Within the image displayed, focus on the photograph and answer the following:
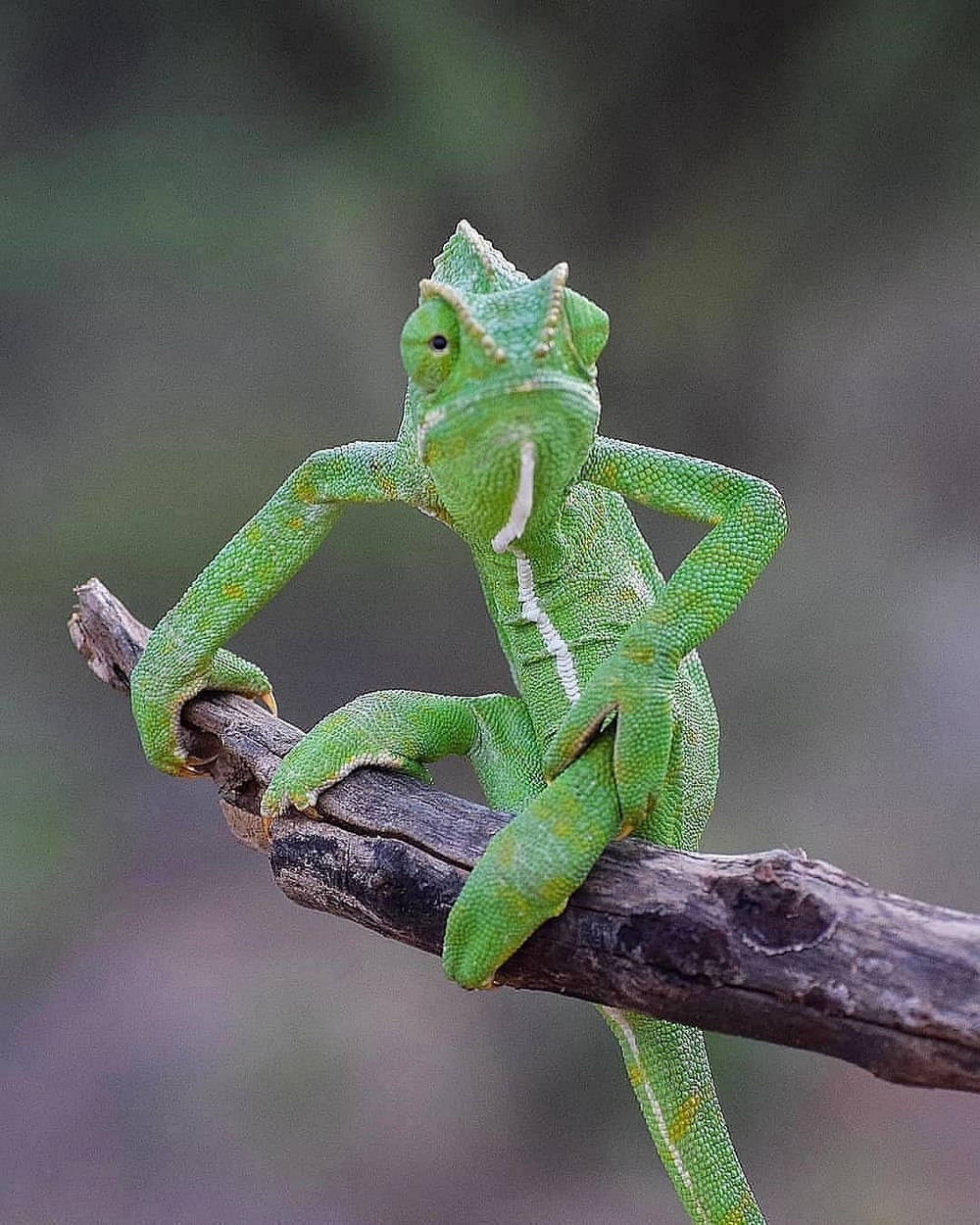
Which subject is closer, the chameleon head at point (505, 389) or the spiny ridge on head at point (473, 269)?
the chameleon head at point (505, 389)

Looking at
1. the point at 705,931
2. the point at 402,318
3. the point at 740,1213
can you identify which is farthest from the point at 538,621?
the point at 402,318

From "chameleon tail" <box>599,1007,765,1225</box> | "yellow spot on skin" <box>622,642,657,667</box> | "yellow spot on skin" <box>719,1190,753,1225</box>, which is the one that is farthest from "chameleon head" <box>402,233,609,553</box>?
"yellow spot on skin" <box>719,1190,753,1225</box>

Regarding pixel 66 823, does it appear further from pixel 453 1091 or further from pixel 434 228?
pixel 434 228

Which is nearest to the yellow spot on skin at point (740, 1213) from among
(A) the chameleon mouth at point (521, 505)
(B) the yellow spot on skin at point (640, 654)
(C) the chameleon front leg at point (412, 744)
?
(C) the chameleon front leg at point (412, 744)

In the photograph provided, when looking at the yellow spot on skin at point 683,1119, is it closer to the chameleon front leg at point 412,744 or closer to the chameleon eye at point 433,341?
the chameleon front leg at point 412,744

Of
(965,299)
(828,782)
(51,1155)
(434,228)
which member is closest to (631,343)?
(434,228)

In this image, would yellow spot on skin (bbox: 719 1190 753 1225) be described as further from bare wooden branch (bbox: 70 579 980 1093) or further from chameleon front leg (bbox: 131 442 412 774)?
chameleon front leg (bbox: 131 442 412 774)

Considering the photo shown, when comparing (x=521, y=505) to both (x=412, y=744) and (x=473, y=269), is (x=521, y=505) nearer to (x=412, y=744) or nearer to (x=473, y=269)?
(x=473, y=269)
